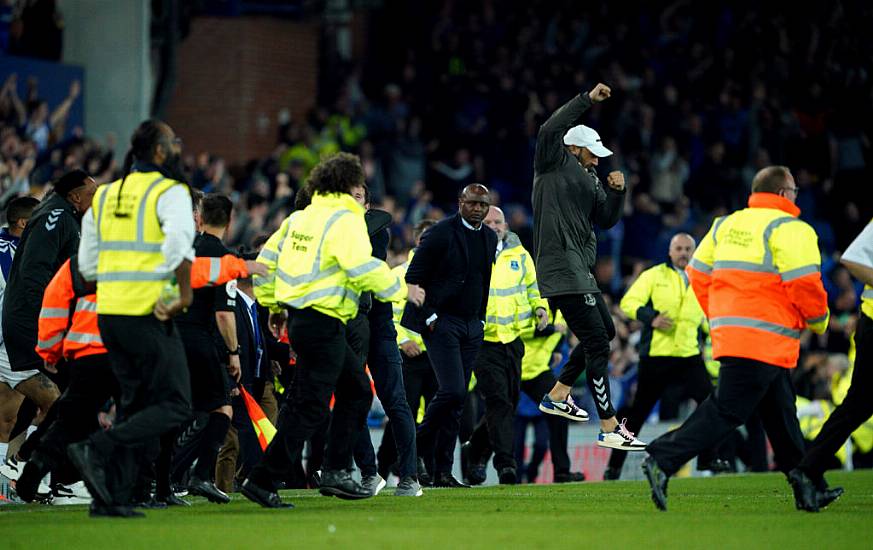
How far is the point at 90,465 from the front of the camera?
9359 mm

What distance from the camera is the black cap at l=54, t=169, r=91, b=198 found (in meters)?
11.7

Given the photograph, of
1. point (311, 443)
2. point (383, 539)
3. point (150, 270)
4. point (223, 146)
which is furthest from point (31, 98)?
point (383, 539)

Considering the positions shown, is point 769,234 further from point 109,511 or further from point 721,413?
point 109,511

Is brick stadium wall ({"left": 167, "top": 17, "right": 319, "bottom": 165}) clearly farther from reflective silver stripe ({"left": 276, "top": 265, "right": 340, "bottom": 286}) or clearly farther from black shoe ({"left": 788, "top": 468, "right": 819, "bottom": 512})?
black shoe ({"left": 788, "top": 468, "right": 819, "bottom": 512})

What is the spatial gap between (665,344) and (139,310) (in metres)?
7.82

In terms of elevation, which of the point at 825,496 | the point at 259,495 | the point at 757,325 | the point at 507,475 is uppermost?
the point at 757,325

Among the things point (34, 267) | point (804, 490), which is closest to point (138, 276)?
point (34, 267)

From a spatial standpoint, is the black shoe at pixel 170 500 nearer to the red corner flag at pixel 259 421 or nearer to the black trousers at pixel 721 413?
the red corner flag at pixel 259 421

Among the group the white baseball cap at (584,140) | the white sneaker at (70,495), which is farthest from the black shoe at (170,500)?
the white baseball cap at (584,140)

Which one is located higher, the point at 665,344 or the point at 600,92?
the point at 600,92

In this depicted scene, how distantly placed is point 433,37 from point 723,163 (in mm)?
5587

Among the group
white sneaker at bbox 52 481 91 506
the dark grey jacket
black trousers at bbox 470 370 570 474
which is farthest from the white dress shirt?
black trousers at bbox 470 370 570 474

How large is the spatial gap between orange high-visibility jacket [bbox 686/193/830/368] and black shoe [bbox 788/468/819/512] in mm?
735

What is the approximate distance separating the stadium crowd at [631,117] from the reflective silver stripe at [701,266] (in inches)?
435
